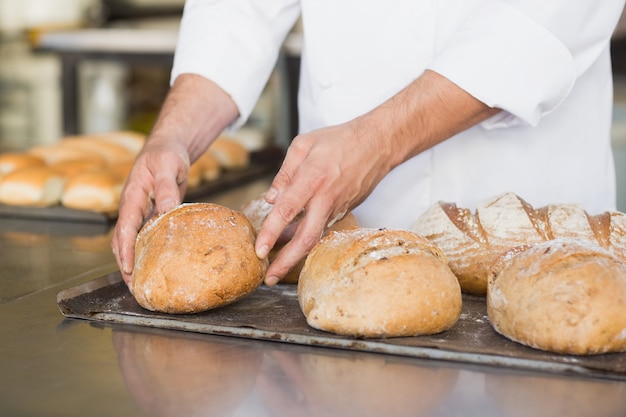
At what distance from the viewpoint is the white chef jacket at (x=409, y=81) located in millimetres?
1820

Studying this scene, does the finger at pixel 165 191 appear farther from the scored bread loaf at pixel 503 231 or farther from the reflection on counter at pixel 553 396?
the reflection on counter at pixel 553 396

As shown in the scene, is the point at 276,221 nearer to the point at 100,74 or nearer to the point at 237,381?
the point at 237,381

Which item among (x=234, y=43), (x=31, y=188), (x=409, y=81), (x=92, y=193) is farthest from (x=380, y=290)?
(x=31, y=188)

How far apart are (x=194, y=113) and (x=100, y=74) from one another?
11.3 ft

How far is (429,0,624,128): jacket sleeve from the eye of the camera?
60.9 inches

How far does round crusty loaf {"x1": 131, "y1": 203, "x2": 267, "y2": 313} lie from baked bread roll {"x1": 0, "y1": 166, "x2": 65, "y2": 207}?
1.19m

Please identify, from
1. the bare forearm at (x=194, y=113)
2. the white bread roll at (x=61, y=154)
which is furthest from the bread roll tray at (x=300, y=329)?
the white bread roll at (x=61, y=154)

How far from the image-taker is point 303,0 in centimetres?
195

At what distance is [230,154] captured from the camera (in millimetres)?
3139

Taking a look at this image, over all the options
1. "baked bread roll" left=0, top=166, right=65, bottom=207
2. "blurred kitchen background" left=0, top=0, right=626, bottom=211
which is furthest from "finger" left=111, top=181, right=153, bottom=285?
"blurred kitchen background" left=0, top=0, right=626, bottom=211

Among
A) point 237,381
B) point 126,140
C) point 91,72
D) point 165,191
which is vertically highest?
point 91,72

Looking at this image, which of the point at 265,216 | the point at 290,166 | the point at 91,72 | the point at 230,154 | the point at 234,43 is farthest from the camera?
the point at 91,72

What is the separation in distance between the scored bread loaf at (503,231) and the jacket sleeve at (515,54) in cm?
20

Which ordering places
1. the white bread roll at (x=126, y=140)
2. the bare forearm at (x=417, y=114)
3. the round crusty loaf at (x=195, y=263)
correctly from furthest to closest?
1. the white bread roll at (x=126, y=140)
2. the bare forearm at (x=417, y=114)
3. the round crusty loaf at (x=195, y=263)
